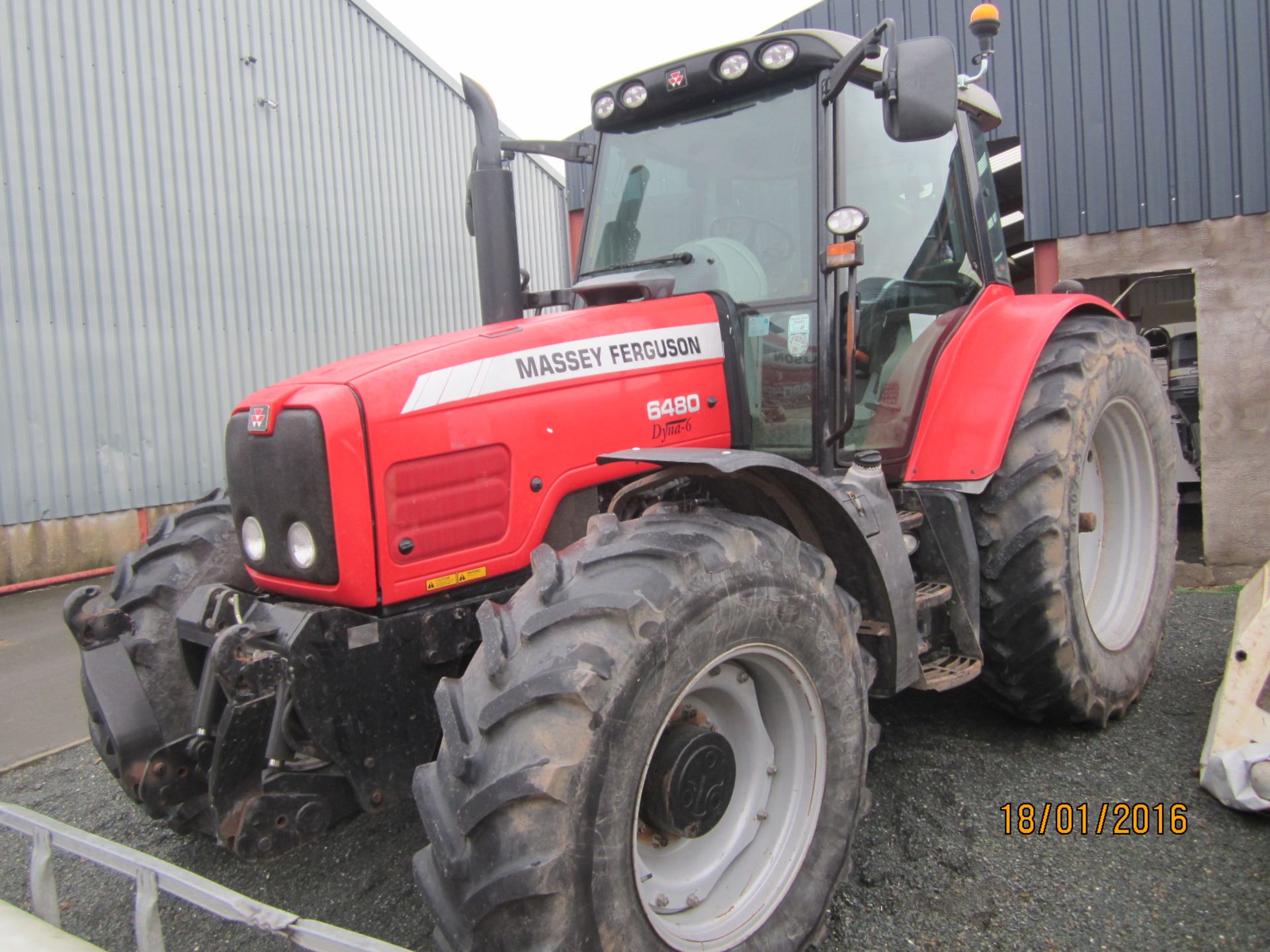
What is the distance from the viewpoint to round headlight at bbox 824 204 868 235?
2.56m

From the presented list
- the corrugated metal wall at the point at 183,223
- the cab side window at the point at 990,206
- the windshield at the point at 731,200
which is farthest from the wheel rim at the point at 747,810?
the corrugated metal wall at the point at 183,223

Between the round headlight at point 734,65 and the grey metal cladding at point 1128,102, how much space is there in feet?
15.6

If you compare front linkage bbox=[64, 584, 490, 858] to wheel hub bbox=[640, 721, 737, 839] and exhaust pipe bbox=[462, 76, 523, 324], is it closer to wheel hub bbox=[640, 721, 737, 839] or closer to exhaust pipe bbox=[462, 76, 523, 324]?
wheel hub bbox=[640, 721, 737, 839]

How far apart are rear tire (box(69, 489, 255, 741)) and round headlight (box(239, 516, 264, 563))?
28cm

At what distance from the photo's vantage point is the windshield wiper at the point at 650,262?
2861 millimetres

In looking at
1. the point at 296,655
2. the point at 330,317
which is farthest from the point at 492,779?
the point at 330,317

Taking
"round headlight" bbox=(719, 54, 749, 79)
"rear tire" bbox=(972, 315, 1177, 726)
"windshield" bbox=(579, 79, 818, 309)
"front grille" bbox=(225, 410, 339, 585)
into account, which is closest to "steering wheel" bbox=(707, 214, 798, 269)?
"windshield" bbox=(579, 79, 818, 309)

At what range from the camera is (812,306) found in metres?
2.70

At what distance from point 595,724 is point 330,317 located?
779 centimetres

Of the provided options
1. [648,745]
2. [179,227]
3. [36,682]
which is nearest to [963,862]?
[648,745]

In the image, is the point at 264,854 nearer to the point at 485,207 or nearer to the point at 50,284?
the point at 485,207

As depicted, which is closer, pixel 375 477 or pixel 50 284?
pixel 375 477

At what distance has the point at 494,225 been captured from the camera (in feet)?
9.19
